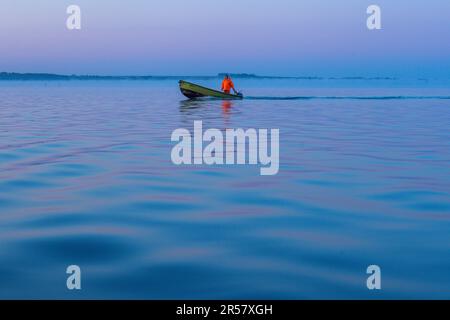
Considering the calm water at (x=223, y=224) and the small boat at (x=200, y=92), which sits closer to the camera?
the calm water at (x=223, y=224)

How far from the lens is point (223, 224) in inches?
349

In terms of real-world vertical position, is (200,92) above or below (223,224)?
Result: above

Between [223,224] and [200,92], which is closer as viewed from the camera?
[223,224]

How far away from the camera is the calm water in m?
6.44

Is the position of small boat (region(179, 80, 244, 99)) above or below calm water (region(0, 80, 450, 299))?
above

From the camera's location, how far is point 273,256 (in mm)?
7328

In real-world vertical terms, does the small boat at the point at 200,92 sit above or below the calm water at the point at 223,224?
above

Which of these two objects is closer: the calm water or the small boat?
the calm water

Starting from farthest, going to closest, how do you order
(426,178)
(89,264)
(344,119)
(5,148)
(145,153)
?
(344,119), (5,148), (145,153), (426,178), (89,264)

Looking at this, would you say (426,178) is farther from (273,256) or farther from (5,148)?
(5,148)

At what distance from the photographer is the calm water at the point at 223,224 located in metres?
6.44

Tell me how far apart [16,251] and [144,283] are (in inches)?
76.4
